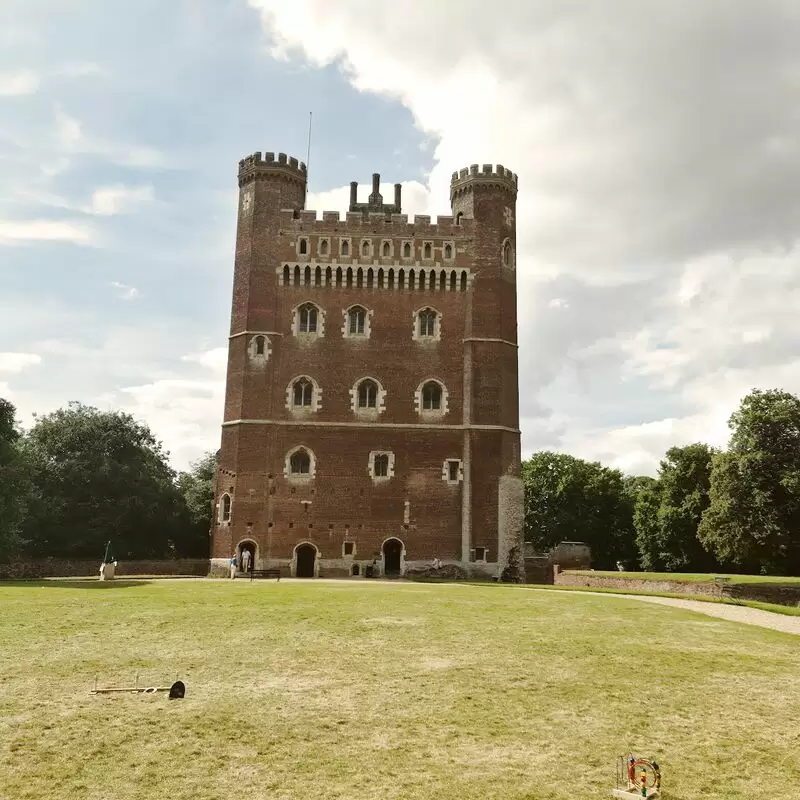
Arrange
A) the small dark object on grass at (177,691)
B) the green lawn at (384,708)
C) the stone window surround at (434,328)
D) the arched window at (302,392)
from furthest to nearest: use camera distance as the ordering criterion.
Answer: the stone window surround at (434,328)
the arched window at (302,392)
the small dark object on grass at (177,691)
the green lawn at (384,708)

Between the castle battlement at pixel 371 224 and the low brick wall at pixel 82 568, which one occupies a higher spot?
the castle battlement at pixel 371 224

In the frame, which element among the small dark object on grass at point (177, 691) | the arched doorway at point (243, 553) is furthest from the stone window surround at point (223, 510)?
the small dark object on grass at point (177, 691)

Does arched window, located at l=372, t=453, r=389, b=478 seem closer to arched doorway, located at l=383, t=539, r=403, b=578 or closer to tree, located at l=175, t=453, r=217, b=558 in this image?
arched doorway, located at l=383, t=539, r=403, b=578

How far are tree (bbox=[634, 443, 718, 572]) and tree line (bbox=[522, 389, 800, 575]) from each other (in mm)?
77

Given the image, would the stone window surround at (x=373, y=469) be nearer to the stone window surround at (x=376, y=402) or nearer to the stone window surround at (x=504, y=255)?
the stone window surround at (x=376, y=402)

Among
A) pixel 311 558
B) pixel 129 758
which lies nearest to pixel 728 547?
pixel 311 558

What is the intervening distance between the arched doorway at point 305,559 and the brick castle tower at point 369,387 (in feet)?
0.20

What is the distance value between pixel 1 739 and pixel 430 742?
5.02 m

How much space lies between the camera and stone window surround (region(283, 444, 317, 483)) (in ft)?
144

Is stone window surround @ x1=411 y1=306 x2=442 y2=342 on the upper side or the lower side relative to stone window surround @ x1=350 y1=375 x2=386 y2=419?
upper

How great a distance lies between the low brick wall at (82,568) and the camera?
36.6 metres

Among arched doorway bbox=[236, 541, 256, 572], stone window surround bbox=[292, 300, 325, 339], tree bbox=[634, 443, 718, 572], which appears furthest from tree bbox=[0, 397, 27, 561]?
tree bbox=[634, 443, 718, 572]

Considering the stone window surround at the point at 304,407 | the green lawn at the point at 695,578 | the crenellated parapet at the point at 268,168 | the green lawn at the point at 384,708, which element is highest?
the crenellated parapet at the point at 268,168

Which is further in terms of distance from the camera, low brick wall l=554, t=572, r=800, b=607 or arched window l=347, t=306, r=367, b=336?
arched window l=347, t=306, r=367, b=336
